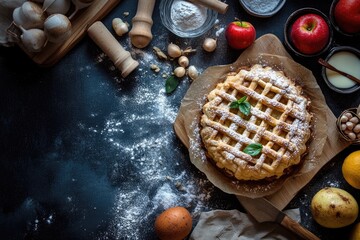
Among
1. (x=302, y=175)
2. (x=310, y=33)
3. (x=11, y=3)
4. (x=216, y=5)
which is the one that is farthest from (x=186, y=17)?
(x=302, y=175)

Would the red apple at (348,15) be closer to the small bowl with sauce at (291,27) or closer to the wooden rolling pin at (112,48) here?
the small bowl with sauce at (291,27)

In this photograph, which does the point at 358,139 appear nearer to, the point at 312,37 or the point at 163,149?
the point at 312,37

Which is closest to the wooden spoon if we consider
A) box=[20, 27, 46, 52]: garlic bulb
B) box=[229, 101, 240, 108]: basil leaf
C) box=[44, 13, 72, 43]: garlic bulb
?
box=[229, 101, 240, 108]: basil leaf

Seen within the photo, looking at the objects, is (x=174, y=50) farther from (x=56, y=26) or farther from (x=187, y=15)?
(x=56, y=26)

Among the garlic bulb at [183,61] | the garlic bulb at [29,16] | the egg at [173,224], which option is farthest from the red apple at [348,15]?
the garlic bulb at [29,16]

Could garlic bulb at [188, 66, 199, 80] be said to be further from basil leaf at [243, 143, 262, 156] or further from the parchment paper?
basil leaf at [243, 143, 262, 156]

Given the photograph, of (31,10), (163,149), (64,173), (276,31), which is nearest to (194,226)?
(163,149)

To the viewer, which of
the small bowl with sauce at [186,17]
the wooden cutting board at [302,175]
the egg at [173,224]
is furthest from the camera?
the small bowl with sauce at [186,17]
